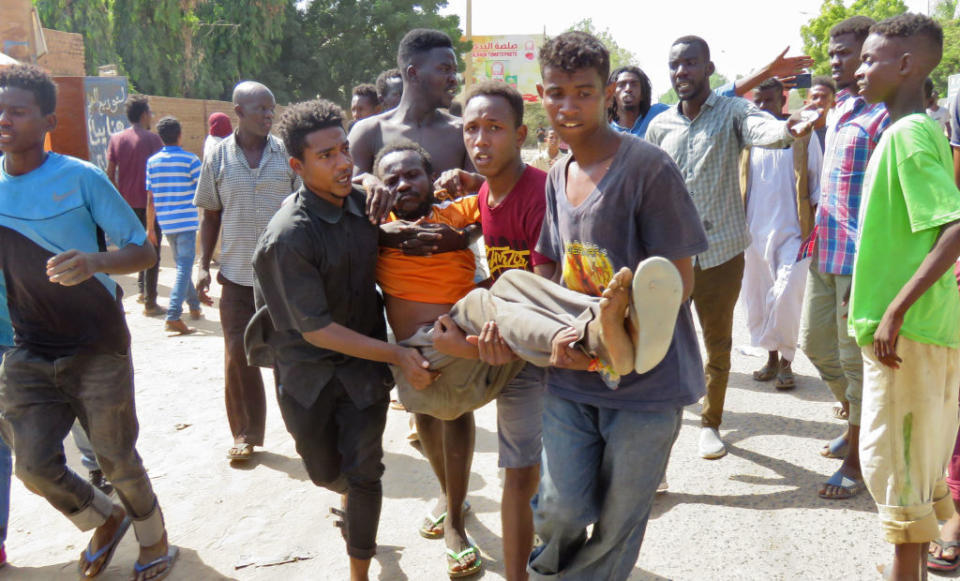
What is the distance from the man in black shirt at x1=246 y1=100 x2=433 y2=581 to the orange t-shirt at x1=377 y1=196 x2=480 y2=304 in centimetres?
7

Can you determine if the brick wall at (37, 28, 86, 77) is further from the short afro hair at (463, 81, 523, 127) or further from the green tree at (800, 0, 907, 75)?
the green tree at (800, 0, 907, 75)

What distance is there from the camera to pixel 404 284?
311cm

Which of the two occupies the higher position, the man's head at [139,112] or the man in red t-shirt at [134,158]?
the man's head at [139,112]

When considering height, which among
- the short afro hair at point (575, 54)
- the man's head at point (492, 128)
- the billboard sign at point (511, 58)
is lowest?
the man's head at point (492, 128)

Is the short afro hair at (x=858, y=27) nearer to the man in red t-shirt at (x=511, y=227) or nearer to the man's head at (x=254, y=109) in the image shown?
the man in red t-shirt at (x=511, y=227)

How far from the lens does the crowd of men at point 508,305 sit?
2.47 meters

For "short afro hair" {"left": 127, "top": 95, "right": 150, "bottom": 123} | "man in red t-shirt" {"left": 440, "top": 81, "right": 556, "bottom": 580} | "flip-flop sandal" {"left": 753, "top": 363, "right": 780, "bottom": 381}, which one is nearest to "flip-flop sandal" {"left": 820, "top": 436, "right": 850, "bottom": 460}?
"flip-flop sandal" {"left": 753, "top": 363, "right": 780, "bottom": 381}

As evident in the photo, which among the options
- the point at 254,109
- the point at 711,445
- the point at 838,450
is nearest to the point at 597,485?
the point at 711,445

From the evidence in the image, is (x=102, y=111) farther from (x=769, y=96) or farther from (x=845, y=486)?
(x=845, y=486)

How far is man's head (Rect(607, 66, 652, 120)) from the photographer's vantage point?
5465 millimetres

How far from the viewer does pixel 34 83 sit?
10.6ft

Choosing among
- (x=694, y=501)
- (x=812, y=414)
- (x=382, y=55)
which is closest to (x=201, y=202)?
(x=694, y=501)

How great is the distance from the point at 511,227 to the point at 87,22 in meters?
24.1

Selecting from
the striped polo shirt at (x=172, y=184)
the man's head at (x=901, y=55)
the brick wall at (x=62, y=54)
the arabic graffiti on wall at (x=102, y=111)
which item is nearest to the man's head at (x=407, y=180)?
the man's head at (x=901, y=55)
